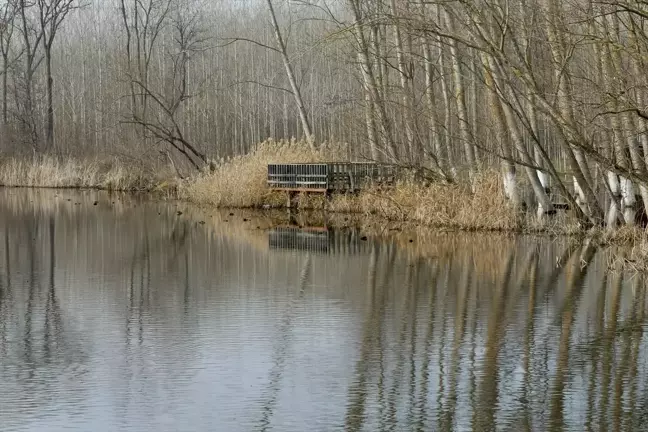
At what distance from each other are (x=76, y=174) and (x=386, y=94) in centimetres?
2083

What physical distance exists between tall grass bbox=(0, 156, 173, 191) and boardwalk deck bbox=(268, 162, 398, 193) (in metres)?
11.6

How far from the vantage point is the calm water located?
811 cm

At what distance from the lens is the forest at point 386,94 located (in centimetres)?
1603

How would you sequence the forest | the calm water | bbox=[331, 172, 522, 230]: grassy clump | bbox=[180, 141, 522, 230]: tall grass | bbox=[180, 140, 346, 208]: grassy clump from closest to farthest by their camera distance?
the calm water, the forest, bbox=[331, 172, 522, 230]: grassy clump, bbox=[180, 141, 522, 230]: tall grass, bbox=[180, 140, 346, 208]: grassy clump

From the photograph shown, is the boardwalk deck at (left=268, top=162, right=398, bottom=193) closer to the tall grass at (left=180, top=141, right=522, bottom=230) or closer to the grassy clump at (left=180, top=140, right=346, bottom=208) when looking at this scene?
the tall grass at (left=180, top=141, right=522, bottom=230)

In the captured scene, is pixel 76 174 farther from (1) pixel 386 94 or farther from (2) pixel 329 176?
(1) pixel 386 94

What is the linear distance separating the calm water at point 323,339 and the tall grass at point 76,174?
74.2 ft

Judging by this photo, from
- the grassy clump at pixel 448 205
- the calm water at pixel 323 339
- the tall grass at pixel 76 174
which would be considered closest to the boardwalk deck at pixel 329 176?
the grassy clump at pixel 448 205

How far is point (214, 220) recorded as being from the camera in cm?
2662

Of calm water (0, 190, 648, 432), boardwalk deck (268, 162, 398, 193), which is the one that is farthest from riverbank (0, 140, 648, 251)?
calm water (0, 190, 648, 432)

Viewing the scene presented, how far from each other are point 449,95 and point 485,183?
3104 mm

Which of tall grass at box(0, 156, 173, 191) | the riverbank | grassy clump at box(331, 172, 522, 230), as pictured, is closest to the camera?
the riverbank

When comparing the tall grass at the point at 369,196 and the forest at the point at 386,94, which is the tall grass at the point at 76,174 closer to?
the forest at the point at 386,94

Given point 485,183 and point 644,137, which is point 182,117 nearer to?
point 485,183
